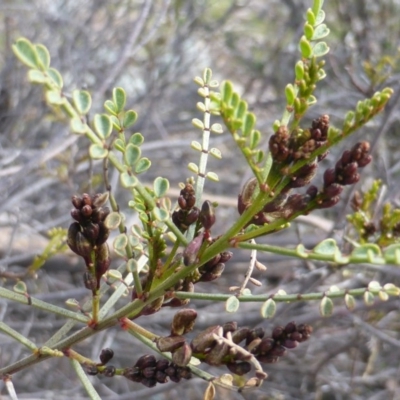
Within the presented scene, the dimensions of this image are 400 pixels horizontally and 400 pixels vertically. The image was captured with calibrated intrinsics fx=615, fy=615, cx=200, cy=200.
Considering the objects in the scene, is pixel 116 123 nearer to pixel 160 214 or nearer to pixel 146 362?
pixel 160 214

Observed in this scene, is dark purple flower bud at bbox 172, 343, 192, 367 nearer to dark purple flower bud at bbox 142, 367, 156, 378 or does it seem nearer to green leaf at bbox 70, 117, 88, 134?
dark purple flower bud at bbox 142, 367, 156, 378

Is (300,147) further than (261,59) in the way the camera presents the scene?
No

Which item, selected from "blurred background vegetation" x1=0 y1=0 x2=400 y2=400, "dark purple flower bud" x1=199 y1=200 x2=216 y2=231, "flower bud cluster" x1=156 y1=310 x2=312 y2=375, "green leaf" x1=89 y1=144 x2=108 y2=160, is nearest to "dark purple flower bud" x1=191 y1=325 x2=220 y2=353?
"flower bud cluster" x1=156 y1=310 x2=312 y2=375

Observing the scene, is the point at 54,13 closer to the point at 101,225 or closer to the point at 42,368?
the point at 42,368

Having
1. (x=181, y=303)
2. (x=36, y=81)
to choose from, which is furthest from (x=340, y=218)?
(x=36, y=81)

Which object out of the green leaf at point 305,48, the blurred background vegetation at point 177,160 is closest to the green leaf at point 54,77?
the green leaf at point 305,48

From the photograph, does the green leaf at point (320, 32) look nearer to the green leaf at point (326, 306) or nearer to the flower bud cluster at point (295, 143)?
the flower bud cluster at point (295, 143)
